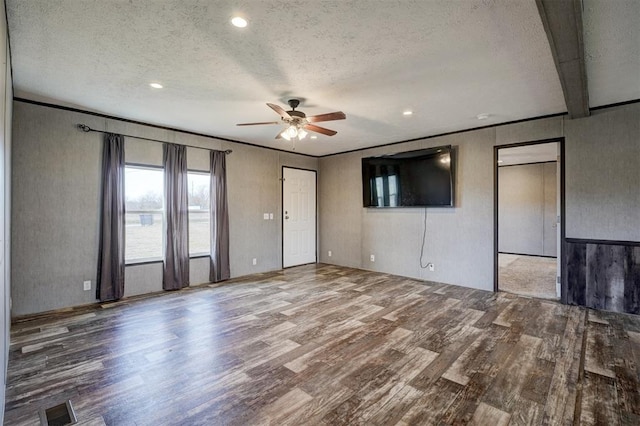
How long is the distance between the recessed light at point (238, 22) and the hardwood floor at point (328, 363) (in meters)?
2.70

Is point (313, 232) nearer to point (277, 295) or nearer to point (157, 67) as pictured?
point (277, 295)

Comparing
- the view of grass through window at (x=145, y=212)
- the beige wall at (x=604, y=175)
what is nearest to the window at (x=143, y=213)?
the view of grass through window at (x=145, y=212)

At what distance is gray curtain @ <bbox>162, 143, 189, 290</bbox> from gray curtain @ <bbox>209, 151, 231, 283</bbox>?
0.46 metres

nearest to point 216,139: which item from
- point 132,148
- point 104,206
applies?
point 132,148

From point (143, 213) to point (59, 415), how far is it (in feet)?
10.5

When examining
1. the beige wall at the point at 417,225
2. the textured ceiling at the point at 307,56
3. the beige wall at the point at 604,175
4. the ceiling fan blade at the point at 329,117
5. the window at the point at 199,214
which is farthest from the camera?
the window at the point at 199,214

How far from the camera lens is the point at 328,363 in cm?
262

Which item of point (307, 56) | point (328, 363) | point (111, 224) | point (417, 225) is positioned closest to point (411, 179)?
point (417, 225)

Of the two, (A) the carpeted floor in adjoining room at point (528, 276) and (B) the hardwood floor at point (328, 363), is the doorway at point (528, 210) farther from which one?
(B) the hardwood floor at point (328, 363)

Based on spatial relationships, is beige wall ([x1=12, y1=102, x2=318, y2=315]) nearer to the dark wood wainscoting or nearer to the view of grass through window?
the view of grass through window

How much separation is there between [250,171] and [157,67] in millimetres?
3227

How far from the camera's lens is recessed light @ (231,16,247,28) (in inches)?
83.4

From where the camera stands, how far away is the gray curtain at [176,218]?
15.9ft

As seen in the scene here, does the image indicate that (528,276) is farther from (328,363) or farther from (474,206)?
(328,363)
